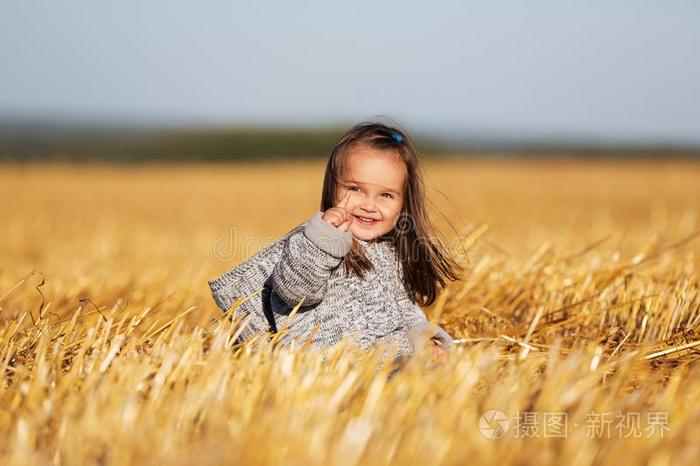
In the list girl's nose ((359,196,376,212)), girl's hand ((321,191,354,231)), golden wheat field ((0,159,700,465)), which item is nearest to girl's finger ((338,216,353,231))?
girl's hand ((321,191,354,231))

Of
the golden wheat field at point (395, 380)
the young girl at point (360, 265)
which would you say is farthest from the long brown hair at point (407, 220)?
the golden wheat field at point (395, 380)

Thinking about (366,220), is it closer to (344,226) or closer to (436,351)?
(344,226)

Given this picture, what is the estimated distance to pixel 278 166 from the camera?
1884 cm

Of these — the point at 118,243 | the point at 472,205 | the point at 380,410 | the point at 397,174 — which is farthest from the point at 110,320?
the point at 472,205

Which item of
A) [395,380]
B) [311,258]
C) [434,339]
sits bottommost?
[434,339]

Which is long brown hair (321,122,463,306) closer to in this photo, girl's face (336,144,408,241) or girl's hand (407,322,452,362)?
girl's face (336,144,408,241)

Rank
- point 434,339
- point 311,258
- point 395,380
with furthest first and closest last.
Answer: point 434,339 → point 311,258 → point 395,380

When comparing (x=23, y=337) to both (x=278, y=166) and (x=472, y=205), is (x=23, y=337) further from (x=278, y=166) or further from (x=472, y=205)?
(x=278, y=166)

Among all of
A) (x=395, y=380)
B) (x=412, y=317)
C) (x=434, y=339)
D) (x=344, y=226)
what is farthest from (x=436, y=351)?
(x=395, y=380)

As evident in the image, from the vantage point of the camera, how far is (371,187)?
2.21 meters

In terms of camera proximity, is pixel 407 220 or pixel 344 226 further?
pixel 407 220

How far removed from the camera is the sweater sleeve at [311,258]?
76.5 inches

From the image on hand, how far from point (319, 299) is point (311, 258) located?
0.55 feet

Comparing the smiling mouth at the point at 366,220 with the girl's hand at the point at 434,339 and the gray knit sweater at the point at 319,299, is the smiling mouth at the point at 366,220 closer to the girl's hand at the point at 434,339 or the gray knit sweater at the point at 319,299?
the gray knit sweater at the point at 319,299
